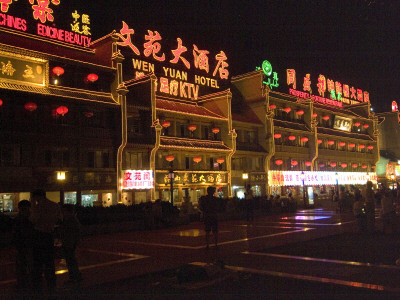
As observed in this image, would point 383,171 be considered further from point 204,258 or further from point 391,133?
point 204,258

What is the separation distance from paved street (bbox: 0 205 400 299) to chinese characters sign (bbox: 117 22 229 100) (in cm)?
2531

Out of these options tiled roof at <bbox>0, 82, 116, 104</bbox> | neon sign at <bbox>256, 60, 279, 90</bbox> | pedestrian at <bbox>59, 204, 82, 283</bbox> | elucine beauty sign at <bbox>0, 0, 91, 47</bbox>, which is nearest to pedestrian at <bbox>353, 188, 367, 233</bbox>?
pedestrian at <bbox>59, 204, 82, 283</bbox>

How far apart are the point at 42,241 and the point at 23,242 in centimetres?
60

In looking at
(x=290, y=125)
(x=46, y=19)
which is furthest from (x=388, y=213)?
(x=290, y=125)

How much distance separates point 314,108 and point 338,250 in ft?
142

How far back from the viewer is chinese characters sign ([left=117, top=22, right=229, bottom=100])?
37.3 metres

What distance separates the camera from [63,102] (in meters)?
28.0

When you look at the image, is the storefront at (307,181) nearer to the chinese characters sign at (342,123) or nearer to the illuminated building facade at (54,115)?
the chinese characters sign at (342,123)

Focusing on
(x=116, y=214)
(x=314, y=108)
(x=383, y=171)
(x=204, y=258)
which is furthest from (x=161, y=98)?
(x=383, y=171)

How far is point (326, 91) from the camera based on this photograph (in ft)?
194

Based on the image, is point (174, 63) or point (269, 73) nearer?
point (174, 63)

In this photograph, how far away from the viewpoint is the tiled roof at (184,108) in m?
35.5

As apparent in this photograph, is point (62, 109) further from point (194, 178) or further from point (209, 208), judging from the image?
point (209, 208)

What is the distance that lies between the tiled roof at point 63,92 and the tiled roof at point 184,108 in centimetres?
550
